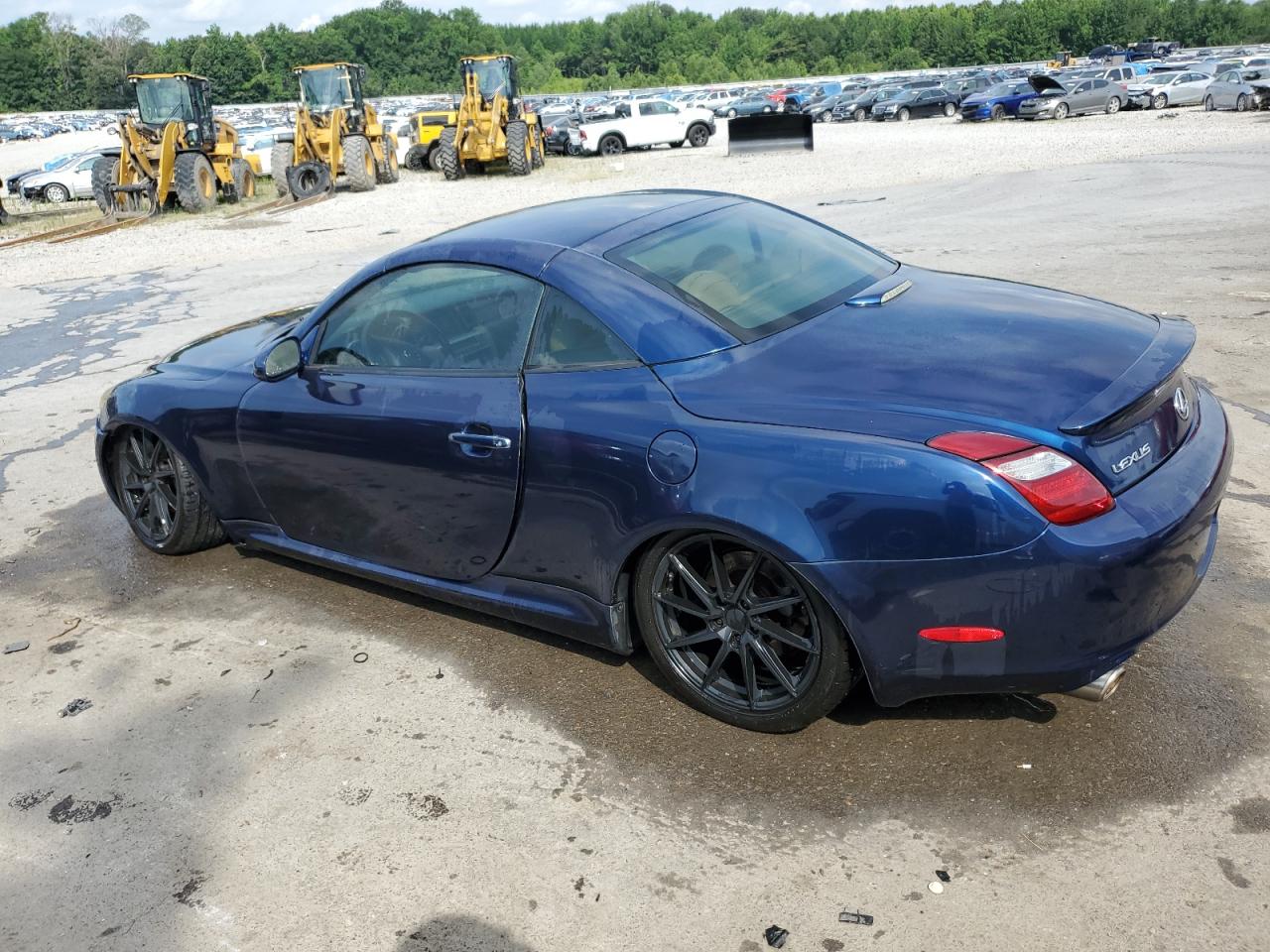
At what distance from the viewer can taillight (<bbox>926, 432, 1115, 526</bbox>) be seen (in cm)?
266

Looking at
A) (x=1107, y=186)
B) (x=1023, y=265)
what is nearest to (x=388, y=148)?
(x=1107, y=186)

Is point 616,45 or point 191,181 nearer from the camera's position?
point 191,181

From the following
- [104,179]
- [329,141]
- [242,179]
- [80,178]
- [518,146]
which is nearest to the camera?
[104,179]

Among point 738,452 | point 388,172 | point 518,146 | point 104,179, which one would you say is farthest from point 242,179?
point 738,452

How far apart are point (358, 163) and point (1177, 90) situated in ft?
95.1

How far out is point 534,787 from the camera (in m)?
3.20

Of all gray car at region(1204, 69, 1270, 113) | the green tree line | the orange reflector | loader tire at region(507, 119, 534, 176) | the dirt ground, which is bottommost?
the dirt ground

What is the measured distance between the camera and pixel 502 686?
378 cm

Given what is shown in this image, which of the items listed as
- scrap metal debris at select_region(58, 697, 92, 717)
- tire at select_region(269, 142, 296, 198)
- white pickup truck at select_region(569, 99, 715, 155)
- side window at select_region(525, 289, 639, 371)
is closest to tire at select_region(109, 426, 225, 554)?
scrap metal debris at select_region(58, 697, 92, 717)

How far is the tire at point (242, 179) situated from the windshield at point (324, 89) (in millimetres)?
2184

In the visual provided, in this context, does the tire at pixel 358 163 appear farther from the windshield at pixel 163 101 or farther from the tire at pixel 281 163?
the windshield at pixel 163 101

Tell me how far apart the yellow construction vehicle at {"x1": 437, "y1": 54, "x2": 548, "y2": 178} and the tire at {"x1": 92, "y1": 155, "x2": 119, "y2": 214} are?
24.9 ft

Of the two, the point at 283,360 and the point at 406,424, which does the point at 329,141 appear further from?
the point at 406,424

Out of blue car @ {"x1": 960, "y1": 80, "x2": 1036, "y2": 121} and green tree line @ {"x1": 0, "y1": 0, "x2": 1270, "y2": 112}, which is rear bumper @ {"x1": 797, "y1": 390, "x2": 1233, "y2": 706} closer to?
blue car @ {"x1": 960, "y1": 80, "x2": 1036, "y2": 121}
